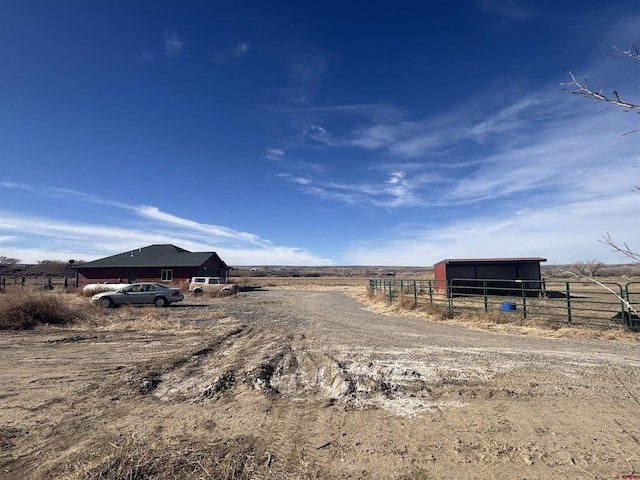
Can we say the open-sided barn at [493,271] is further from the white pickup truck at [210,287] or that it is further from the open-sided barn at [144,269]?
the open-sided barn at [144,269]

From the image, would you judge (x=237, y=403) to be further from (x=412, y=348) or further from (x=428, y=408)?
(x=412, y=348)

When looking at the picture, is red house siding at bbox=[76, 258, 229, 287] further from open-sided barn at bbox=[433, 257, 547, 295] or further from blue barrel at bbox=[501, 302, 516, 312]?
blue barrel at bbox=[501, 302, 516, 312]

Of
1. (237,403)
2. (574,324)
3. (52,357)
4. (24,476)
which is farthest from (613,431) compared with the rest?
(52,357)

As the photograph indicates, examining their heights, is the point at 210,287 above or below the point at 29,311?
above

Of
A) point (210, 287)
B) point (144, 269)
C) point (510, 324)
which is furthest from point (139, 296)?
point (144, 269)

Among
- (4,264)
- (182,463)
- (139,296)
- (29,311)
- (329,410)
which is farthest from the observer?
(4,264)

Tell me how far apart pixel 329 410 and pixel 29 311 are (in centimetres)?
1450

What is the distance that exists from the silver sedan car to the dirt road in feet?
42.3

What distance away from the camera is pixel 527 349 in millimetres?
9164

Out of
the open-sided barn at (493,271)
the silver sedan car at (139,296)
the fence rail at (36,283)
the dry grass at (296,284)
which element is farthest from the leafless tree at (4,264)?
the open-sided barn at (493,271)

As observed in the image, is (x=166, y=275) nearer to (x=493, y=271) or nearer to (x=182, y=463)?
(x=493, y=271)

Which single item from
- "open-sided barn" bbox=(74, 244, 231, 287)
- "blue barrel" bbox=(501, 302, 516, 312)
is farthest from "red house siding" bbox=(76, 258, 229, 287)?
"blue barrel" bbox=(501, 302, 516, 312)

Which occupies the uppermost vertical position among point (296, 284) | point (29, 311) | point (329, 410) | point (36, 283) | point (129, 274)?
point (129, 274)

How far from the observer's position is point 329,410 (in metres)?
5.32
